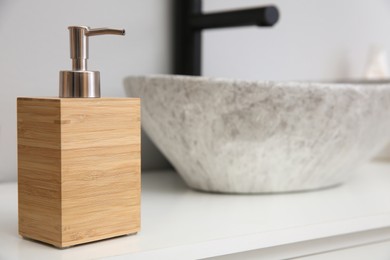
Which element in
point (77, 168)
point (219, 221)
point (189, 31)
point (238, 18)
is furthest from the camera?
point (189, 31)

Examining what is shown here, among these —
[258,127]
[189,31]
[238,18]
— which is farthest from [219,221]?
[189,31]

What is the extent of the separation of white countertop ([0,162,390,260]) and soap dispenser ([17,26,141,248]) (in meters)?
0.02

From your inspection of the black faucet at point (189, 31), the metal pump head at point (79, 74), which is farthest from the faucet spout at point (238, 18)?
the metal pump head at point (79, 74)

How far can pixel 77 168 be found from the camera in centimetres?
47

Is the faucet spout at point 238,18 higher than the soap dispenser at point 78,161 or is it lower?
higher

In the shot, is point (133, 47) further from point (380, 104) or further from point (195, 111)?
point (380, 104)

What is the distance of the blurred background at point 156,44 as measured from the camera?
0.74m

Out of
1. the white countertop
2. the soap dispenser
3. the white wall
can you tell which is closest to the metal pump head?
the soap dispenser

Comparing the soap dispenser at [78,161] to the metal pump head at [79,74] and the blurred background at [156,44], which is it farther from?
the blurred background at [156,44]

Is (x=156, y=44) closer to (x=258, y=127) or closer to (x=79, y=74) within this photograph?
(x=258, y=127)

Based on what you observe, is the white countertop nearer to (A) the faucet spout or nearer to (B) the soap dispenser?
(B) the soap dispenser

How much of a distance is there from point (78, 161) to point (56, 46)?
13.1 inches

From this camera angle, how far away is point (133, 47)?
0.85 meters

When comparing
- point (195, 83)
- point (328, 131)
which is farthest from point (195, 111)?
point (328, 131)
